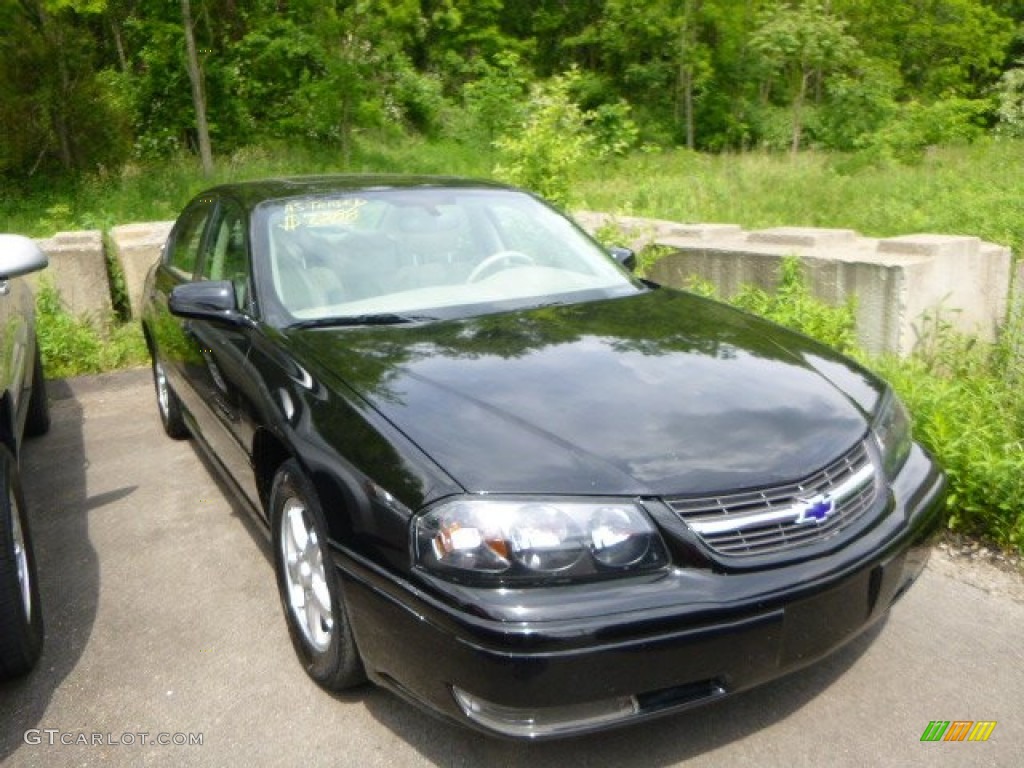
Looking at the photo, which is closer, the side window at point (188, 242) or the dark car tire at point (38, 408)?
the side window at point (188, 242)

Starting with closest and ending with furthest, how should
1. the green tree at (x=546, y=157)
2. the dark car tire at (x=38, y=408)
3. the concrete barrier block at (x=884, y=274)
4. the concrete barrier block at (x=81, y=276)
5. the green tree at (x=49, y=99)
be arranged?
the concrete barrier block at (x=884, y=274) → the dark car tire at (x=38, y=408) → the concrete barrier block at (x=81, y=276) → the green tree at (x=546, y=157) → the green tree at (x=49, y=99)

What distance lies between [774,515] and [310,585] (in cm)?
140

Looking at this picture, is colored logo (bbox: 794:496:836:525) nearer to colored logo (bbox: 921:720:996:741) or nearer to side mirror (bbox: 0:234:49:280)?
colored logo (bbox: 921:720:996:741)

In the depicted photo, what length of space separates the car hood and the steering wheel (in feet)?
1.43

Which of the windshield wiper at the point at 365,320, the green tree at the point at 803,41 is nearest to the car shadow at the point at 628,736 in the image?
the windshield wiper at the point at 365,320

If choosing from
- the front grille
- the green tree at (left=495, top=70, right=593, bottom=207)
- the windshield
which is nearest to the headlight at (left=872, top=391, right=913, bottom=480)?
the front grille

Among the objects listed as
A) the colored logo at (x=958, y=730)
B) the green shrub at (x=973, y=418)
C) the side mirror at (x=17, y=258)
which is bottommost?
the colored logo at (x=958, y=730)

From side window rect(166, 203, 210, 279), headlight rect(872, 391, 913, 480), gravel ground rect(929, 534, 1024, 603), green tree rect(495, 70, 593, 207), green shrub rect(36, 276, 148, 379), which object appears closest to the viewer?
headlight rect(872, 391, 913, 480)

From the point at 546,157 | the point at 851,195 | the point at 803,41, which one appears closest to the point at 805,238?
the point at 546,157

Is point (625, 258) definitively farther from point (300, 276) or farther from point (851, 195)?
point (851, 195)

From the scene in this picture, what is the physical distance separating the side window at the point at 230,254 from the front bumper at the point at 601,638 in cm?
161

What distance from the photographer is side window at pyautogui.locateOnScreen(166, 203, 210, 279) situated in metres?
4.70

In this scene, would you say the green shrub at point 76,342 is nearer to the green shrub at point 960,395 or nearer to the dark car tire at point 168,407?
the dark car tire at point 168,407

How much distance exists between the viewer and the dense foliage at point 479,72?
16.8 meters
